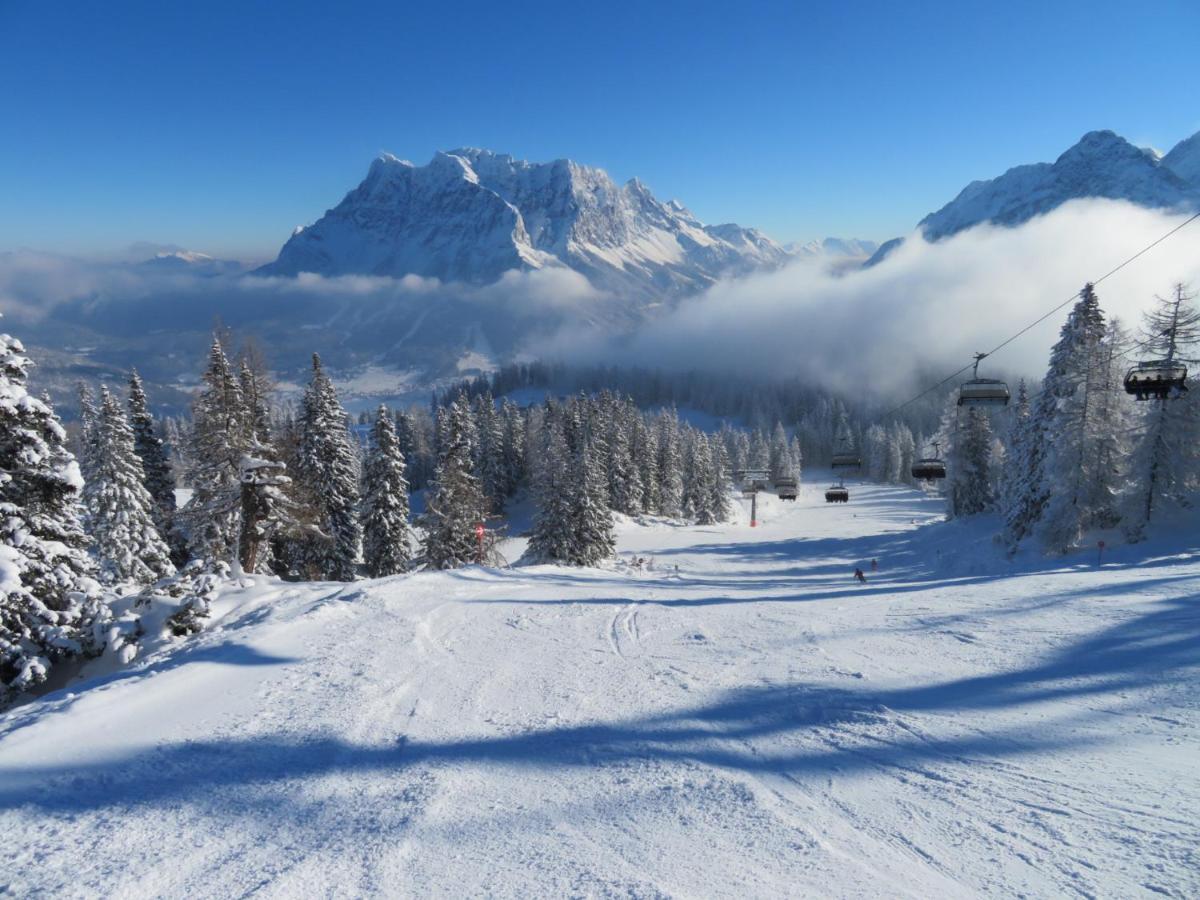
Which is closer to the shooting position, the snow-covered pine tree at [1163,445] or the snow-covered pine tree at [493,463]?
the snow-covered pine tree at [1163,445]

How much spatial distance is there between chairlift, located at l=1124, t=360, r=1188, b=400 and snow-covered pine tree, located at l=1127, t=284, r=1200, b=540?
8608mm

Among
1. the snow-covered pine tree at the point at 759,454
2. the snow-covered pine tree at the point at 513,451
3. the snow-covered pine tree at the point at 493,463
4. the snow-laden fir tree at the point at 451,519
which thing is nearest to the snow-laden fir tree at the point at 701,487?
the snow-covered pine tree at the point at 513,451

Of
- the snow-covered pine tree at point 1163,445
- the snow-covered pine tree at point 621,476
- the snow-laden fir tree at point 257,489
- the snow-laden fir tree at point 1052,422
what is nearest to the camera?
the snow-laden fir tree at point 257,489

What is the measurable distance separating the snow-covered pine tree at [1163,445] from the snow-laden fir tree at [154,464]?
47.3 meters

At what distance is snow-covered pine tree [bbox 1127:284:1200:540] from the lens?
26.4 m

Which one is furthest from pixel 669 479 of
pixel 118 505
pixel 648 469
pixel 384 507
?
pixel 118 505

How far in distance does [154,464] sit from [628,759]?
35.3 meters

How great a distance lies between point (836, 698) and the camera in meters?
7.91

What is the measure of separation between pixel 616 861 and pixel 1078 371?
34637mm

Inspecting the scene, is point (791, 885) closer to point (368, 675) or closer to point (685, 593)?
point (368, 675)

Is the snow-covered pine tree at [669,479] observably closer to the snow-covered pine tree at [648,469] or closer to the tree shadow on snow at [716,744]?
the snow-covered pine tree at [648,469]

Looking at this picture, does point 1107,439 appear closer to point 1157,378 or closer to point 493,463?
point 1157,378

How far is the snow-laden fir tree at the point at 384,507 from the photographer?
104ft

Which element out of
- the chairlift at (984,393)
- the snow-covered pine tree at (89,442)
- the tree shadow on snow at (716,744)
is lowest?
the tree shadow on snow at (716,744)
